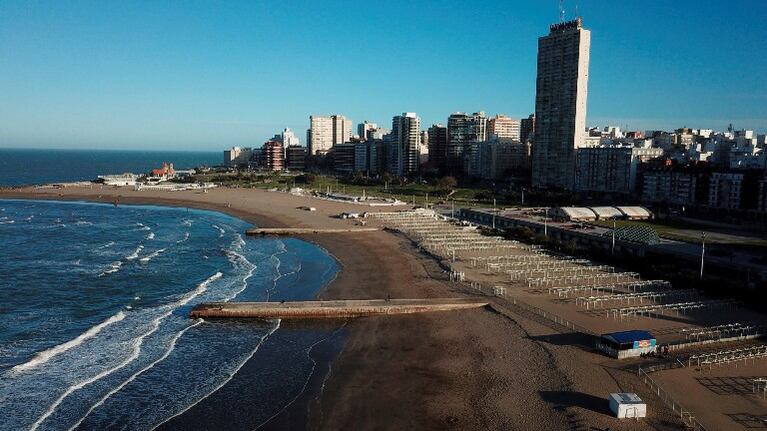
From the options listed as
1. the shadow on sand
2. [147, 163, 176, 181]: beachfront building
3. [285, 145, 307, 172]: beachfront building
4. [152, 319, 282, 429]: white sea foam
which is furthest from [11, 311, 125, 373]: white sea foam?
[285, 145, 307, 172]: beachfront building

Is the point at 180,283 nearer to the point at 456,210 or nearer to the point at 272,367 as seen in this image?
the point at 272,367

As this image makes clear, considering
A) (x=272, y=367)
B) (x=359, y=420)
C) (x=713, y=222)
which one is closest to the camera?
(x=359, y=420)

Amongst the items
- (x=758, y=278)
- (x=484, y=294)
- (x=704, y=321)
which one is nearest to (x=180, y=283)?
(x=484, y=294)

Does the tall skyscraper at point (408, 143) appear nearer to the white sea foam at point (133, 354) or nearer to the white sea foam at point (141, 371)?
the white sea foam at point (133, 354)

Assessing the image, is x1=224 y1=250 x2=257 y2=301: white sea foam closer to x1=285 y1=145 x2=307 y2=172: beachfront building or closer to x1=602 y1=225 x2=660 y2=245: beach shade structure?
x1=602 y1=225 x2=660 y2=245: beach shade structure

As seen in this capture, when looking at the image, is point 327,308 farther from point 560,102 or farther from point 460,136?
point 460,136

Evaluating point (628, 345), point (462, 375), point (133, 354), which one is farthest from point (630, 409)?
point (133, 354)
